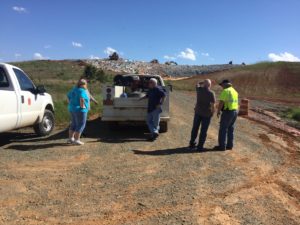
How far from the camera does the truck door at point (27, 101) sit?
1014cm

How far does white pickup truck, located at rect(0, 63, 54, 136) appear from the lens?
9.31 m

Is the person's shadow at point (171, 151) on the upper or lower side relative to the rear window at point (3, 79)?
lower

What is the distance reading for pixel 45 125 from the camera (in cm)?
1177

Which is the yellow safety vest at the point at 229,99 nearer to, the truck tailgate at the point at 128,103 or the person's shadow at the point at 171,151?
the person's shadow at the point at 171,151

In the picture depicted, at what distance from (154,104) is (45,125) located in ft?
9.96

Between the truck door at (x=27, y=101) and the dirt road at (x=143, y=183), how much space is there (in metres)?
0.60

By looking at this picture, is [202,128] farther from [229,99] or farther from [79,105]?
→ [79,105]

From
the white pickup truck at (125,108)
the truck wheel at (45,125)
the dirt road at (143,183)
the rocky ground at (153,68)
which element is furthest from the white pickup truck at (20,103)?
the rocky ground at (153,68)

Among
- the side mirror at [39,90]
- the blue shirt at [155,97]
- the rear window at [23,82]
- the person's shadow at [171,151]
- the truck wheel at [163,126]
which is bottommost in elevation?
the person's shadow at [171,151]

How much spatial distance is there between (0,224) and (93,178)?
2.40 m

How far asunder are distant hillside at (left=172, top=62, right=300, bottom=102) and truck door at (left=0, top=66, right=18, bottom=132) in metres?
38.5

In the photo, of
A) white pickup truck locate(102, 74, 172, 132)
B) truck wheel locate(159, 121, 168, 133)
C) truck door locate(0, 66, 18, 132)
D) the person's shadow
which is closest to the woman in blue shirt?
truck door locate(0, 66, 18, 132)

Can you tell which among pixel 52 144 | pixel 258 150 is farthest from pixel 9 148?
pixel 258 150

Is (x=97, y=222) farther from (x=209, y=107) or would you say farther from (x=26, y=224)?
(x=209, y=107)
